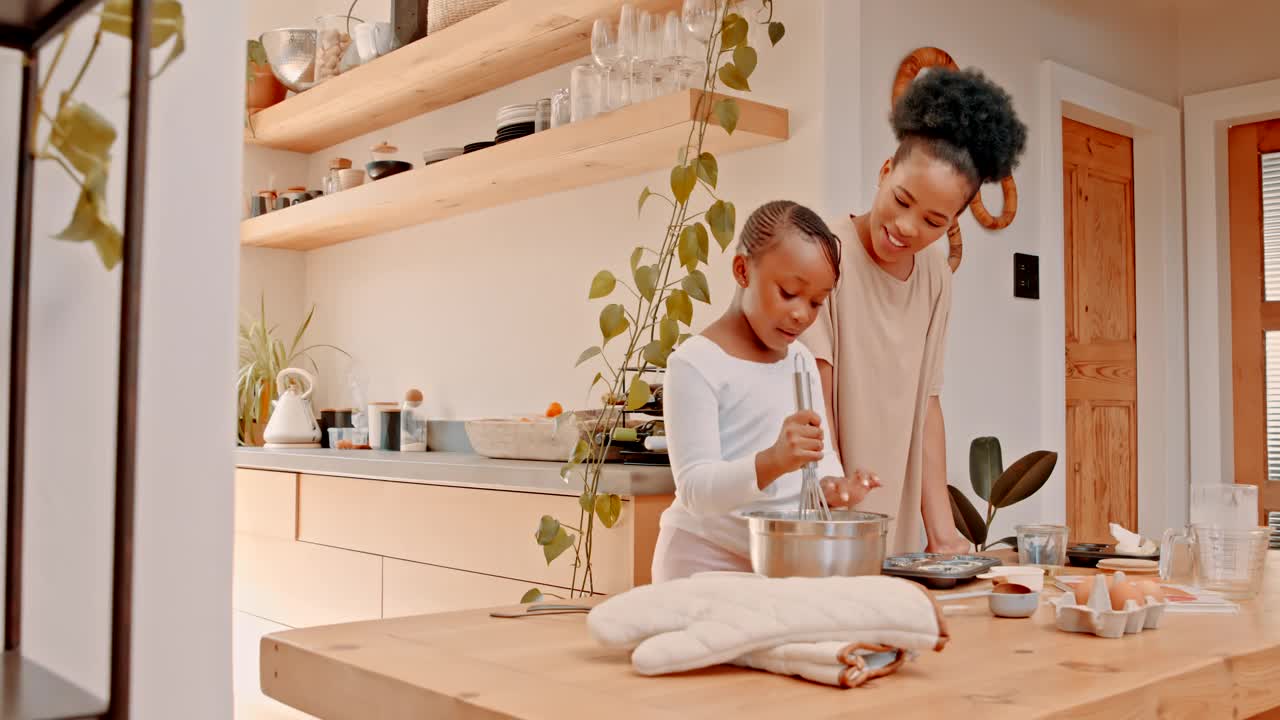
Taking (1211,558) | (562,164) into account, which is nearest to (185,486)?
(1211,558)

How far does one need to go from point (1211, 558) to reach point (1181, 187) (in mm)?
2723

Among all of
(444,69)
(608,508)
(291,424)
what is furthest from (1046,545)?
(291,424)

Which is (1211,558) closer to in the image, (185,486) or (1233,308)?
(185,486)

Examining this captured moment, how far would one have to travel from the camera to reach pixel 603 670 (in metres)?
0.97

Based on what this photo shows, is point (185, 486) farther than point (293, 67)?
No

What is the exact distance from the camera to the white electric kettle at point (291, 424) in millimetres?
3783

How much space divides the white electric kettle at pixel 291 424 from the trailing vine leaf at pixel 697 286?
76.1 inches

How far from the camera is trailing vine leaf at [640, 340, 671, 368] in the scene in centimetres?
228

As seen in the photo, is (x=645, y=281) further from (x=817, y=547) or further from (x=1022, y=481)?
(x=817, y=547)

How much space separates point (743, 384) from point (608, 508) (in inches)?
28.2

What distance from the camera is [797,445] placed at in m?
1.26

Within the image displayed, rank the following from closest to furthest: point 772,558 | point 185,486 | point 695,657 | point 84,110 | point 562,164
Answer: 1. point 84,110
2. point 185,486
3. point 695,657
4. point 772,558
5. point 562,164

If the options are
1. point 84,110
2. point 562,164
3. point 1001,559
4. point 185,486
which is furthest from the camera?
point 562,164

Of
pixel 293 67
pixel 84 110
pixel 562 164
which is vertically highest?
pixel 293 67
